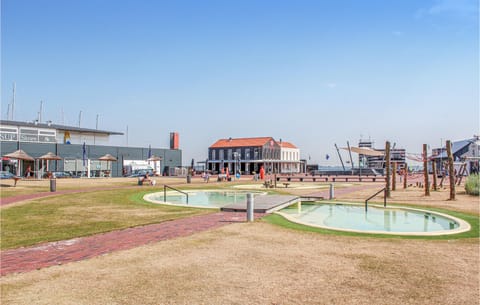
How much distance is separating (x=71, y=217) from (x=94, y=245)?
4.89 meters

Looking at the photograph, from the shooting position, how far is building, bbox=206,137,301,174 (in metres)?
73.0

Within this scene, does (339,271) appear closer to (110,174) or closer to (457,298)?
(457,298)

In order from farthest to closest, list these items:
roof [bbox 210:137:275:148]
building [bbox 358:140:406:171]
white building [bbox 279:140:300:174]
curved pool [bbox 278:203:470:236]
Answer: white building [bbox 279:140:300:174] < roof [bbox 210:137:275:148] < building [bbox 358:140:406:171] < curved pool [bbox 278:203:470:236]

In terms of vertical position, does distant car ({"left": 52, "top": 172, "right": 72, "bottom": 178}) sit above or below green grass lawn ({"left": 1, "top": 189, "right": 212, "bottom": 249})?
above

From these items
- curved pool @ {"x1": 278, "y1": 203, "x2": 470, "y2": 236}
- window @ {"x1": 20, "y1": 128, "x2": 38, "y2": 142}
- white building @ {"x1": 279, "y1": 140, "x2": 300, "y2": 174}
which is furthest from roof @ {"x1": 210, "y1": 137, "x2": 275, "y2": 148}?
curved pool @ {"x1": 278, "y1": 203, "x2": 470, "y2": 236}

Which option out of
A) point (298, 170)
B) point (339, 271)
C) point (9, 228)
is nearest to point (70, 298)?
point (339, 271)

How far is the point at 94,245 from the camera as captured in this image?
836 centimetres

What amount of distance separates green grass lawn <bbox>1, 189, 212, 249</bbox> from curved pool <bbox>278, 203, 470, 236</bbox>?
4.06 meters

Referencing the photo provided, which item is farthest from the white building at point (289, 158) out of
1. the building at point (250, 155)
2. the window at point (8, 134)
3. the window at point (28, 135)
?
the window at point (8, 134)

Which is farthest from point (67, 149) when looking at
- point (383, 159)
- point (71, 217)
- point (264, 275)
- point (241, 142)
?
point (383, 159)

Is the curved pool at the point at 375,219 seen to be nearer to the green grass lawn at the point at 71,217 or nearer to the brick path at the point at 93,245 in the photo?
the brick path at the point at 93,245

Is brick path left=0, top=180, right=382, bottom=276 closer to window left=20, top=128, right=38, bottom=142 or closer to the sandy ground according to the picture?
the sandy ground

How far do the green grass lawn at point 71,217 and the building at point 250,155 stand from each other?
54.0 meters

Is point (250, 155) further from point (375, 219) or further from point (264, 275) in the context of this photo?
point (264, 275)
